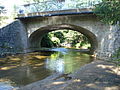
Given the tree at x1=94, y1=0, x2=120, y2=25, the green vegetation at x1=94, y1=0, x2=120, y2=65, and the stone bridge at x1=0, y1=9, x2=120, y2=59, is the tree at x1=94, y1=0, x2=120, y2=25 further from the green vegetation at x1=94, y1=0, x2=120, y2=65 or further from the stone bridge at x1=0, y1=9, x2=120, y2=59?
the stone bridge at x1=0, y1=9, x2=120, y2=59

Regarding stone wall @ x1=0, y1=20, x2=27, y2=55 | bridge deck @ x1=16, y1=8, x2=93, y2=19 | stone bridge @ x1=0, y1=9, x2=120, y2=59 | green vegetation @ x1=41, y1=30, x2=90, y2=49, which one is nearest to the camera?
stone bridge @ x1=0, y1=9, x2=120, y2=59

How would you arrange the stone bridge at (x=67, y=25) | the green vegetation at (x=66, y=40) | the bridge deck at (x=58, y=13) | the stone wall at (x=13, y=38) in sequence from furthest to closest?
the green vegetation at (x=66, y=40)
the stone wall at (x=13, y=38)
the bridge deck at (x=58, y=13)
the stone bridge at (x=67, y=25)

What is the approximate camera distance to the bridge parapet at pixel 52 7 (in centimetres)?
1221

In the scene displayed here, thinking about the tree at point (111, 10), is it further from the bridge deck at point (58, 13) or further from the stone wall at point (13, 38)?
the stone wall at point (13, 38)

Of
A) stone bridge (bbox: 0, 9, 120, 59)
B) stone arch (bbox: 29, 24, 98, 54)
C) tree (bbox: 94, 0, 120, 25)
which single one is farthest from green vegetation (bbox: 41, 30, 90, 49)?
tree (bbox: 94, 0, 120, 25)

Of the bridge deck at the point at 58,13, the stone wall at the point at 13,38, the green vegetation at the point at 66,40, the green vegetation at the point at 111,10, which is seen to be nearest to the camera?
the green vegetation at the point at 111,10

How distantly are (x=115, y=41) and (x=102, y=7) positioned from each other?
7.02m

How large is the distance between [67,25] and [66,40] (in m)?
18.3

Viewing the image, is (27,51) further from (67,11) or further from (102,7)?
(102,7)

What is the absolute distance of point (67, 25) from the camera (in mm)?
15055

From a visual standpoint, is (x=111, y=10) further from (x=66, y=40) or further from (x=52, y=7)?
(x=66, y=40)

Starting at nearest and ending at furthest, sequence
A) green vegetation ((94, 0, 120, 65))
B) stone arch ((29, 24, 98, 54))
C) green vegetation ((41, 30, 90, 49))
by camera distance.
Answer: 1. green vegetation ((94, 0, 120, 65))
2. stone arch ((29, 24, 98, 54))
3. green vegetation ((41, 30, 90, 49))

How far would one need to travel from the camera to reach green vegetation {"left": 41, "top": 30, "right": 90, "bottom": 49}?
2507 cm

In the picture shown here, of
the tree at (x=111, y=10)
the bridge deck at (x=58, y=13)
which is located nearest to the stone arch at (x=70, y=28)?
the bridge deck at (x=58, y=13)
